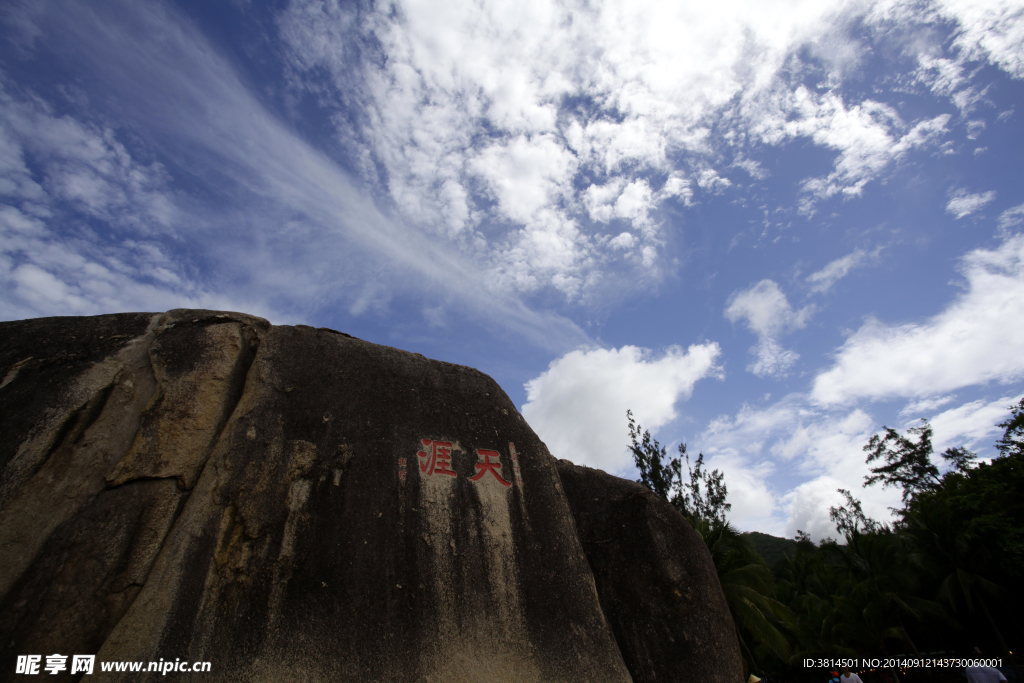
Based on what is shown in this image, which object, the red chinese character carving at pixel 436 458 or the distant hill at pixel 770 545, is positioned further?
the distant hill at pixel 770 545

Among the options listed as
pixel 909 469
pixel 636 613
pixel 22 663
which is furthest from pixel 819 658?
pixel 22 663

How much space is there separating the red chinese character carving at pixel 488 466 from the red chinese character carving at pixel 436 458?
27 centimetres

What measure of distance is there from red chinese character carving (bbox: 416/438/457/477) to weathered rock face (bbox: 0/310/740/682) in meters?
0.03

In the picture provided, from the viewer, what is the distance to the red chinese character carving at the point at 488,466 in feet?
16.9

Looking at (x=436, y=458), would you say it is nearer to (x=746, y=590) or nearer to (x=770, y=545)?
(x=746, y=590)

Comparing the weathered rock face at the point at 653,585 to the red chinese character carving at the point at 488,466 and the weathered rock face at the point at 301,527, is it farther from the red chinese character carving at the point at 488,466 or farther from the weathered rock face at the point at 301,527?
the red chinese character carving at the point at 488,466

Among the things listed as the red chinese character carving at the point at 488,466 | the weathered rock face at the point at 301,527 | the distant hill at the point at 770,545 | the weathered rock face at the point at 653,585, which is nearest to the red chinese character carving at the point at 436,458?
the weathered rock face at the point at 301,527

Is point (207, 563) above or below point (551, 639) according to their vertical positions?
above

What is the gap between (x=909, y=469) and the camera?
23.2 meters

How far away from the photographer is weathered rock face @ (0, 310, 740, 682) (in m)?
3.68

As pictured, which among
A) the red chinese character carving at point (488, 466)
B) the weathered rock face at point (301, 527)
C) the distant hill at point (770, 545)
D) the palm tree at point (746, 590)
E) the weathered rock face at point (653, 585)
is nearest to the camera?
the weathered rock face at point (301, 527)

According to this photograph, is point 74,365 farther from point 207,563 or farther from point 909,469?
point 909,469

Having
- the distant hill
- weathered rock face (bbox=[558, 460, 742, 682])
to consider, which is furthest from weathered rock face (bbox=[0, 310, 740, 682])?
the distant hill

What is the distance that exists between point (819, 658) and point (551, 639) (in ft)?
62.2
